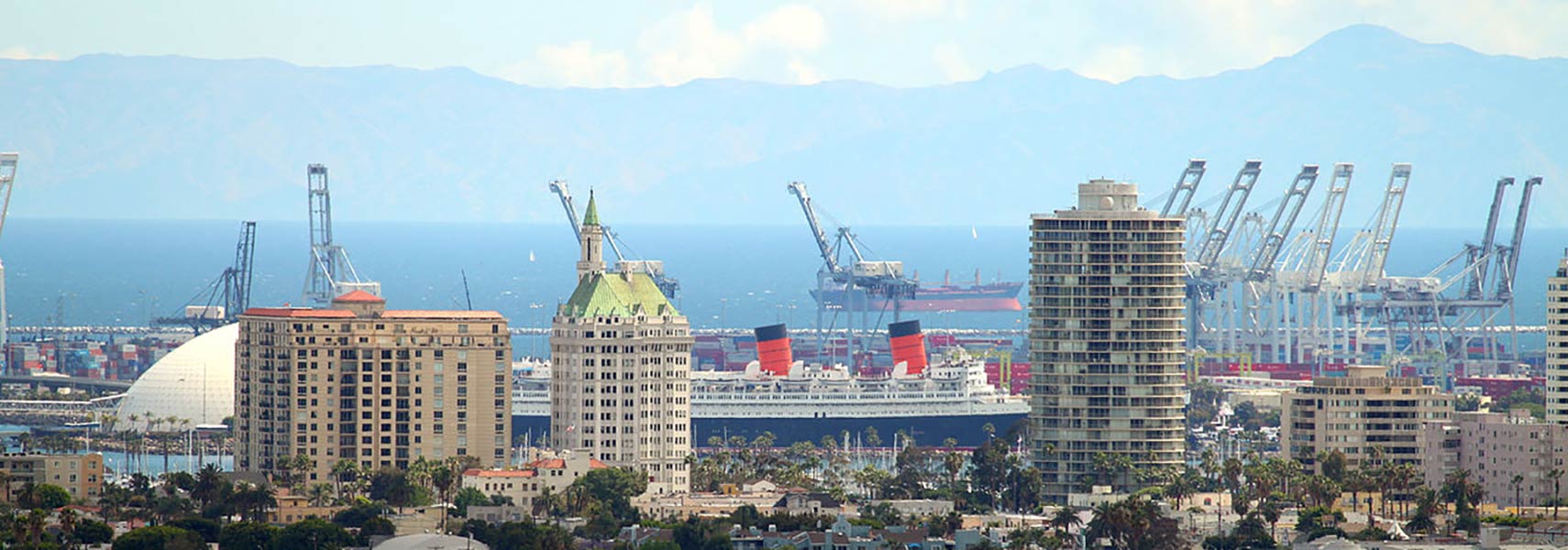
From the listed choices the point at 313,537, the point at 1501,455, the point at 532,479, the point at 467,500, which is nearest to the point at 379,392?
the point at 532,479

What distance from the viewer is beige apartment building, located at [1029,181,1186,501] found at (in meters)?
172

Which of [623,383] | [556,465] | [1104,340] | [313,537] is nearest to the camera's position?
[313,537]

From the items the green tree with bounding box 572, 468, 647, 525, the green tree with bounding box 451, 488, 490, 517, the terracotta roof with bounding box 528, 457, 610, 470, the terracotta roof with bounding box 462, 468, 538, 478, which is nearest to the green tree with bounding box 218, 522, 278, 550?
the green tree with bounding box 451, 488, 490, 517

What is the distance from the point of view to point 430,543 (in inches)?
5655

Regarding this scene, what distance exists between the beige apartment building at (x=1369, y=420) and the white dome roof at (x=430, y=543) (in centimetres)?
4767

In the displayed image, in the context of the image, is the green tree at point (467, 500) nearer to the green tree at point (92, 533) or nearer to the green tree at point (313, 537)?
the green tree at point (313, 537)

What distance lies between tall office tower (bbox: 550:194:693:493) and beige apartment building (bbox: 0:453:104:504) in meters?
22.7

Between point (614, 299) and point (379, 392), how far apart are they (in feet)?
42.5

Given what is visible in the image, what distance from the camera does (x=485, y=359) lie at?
182 m

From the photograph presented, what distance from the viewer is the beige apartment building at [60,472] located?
171500mm

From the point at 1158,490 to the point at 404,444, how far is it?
38.8m

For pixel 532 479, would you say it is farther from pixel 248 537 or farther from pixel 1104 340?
pixel 1104 340

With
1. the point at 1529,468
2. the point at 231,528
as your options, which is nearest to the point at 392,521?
the point at 231,528

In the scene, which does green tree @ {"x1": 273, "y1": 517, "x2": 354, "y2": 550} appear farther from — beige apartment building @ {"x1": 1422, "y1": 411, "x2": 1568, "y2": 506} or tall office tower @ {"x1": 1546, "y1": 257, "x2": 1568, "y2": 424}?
tall office tower @ {"x1": 1546, "y1": 257, "x2": 1568, "y2": 424}
